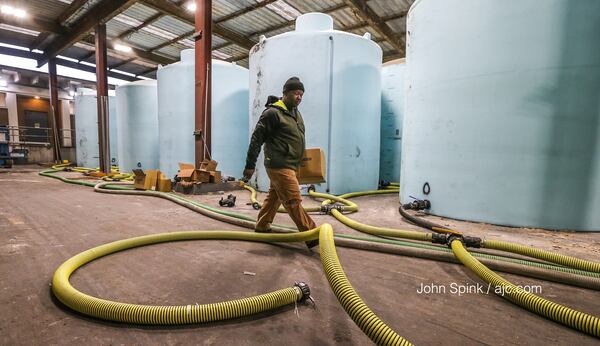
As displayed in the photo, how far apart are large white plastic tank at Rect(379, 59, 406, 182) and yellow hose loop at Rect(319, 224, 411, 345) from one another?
536 centimetres

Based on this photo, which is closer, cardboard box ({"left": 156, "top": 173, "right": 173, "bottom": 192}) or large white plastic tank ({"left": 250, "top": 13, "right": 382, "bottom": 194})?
large white plastic tank ({"left": 250, "top": 13, "right": 382, "bottom": 194})

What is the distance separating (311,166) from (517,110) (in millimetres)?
2526

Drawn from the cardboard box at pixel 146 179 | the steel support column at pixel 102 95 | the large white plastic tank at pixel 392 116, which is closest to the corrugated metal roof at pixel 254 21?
the steel support column at pixel 102 95

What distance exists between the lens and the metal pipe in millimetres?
6441

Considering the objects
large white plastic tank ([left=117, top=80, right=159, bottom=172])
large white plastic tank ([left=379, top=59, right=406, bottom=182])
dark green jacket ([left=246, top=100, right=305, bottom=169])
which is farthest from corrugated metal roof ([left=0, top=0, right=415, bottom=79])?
dark green jacket ([left=246, top=100, right=305, bottom=169])

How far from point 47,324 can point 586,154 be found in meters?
4.90

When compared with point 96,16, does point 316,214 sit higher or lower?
lower

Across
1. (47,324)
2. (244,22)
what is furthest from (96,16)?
(47,324)

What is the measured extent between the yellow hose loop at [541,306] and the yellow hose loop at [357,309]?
3.34 feet

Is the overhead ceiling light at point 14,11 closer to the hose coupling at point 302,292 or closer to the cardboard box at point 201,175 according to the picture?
the cardboard box at point 201,175

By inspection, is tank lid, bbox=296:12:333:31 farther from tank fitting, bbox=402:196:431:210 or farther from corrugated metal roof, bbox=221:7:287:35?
corrugated metal roof, bbox=221:7:287:35

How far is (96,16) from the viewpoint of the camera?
9.34 meters

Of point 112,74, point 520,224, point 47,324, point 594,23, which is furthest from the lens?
point 112,74

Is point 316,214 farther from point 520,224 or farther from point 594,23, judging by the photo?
point 594,23
